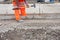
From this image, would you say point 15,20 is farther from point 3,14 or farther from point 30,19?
point 3,14

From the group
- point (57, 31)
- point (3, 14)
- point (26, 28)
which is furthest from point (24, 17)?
point (57, 31)

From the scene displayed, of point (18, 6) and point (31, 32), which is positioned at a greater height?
point (18, 6)

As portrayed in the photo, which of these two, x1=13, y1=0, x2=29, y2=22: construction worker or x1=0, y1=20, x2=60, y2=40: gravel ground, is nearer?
x1=0, y1=20, x2=60, y2=40: gravel ground

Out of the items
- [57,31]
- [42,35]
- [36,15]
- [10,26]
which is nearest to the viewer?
[42,35]

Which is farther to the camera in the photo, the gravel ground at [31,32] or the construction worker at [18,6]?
the construction worker at [18,6]

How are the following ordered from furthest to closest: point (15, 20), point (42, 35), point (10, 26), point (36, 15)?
point (36, 15) < point (15, 20) < point (10, 26) < point (42, 35)

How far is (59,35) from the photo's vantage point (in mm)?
6336

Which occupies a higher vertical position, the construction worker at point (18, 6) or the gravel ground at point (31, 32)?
the construction worker at point (18, 6)

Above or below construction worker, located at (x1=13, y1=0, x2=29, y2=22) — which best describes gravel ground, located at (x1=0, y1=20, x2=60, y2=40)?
below

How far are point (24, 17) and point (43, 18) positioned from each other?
793 mm

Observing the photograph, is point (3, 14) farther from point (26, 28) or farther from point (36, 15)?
point (26, 28)

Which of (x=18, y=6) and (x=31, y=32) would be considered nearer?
(x=31, y=32)

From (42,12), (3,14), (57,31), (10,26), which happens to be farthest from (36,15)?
(57,31)

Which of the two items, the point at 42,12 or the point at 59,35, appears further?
the point at 42,12
